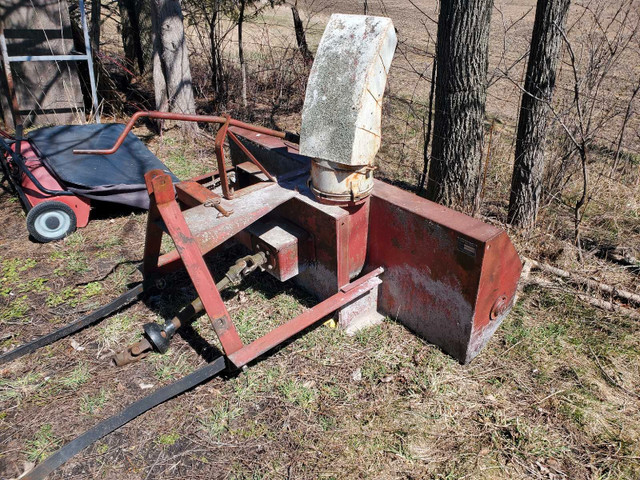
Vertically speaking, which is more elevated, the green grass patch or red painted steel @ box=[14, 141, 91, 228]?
red painted steel @ box=[14, 141, 91, 228]

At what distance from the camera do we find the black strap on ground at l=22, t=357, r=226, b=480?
8.09 ft

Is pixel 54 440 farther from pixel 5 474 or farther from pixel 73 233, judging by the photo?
pixel 73 233

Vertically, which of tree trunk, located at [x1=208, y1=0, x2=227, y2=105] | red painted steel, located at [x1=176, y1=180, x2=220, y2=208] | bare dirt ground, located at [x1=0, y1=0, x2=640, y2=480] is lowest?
bare dirt ground, located at [x1=0, y1=0, x2=640, y2=480]

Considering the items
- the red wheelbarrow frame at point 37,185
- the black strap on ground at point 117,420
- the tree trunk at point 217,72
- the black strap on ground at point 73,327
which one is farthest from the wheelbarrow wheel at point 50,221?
the tree trunk at point 217,72

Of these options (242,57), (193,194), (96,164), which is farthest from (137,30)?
(193,194)

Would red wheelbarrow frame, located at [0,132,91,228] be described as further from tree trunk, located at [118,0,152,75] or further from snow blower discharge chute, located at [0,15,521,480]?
tree trunk, located at [118,0,152,75]

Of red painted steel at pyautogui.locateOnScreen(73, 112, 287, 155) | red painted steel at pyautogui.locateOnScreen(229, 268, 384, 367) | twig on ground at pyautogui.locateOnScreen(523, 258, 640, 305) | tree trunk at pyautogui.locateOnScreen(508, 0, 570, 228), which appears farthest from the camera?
tree trunk at pyautogui.locateOnScreen(508, 0, 570, 228)

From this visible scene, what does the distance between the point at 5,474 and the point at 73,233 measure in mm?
2636

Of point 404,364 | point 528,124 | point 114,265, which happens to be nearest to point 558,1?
point 528,124

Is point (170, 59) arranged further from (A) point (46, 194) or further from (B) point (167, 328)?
(B) point (167, 328)

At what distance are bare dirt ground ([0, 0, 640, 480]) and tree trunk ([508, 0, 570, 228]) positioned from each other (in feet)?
1.71

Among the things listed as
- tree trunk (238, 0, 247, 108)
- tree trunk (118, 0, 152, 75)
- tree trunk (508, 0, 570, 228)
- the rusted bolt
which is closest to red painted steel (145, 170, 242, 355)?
the rusted bolt

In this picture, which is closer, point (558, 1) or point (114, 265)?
point (558, 1)

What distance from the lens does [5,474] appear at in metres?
2.62
